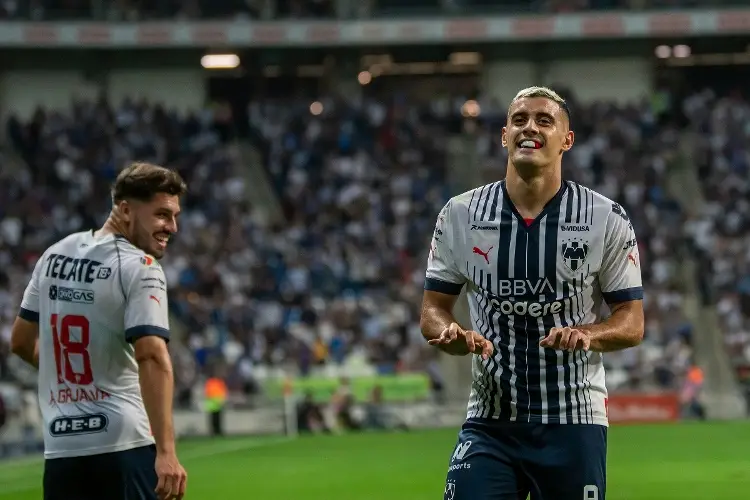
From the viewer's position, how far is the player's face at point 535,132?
5.82 metres

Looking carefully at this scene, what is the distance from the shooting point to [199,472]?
17641 mm

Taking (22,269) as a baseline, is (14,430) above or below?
below

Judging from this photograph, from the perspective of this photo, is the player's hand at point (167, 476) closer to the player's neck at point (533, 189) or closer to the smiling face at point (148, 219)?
the smiling face at point (148, 219)

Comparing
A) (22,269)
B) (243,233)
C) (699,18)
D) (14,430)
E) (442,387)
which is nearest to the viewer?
(14,430)

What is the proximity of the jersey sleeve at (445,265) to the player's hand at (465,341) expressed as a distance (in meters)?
0.44

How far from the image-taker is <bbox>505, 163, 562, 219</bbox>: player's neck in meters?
5.90

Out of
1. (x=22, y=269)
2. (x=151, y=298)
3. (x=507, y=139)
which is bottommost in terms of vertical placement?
(x=151, y=298)

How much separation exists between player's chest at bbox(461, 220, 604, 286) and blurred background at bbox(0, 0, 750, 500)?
1660 cm

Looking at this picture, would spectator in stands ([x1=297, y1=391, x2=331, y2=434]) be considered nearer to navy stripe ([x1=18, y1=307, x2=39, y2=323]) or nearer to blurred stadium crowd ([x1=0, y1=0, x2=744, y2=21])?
blurred stadium crowd ([x1=0, y1=0, x2=744, y2=21])

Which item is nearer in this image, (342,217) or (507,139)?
(507,139)

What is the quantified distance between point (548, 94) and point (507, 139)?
259mm

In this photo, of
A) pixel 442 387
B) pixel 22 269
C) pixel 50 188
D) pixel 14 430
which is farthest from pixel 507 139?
pixel 50 188

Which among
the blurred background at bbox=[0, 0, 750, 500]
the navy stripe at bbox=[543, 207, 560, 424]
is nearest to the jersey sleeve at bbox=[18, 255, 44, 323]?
the navy stripe at bbox=[543, 207, 560, 424]

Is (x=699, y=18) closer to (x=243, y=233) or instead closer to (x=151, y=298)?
(x=243, y=233)
